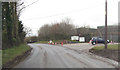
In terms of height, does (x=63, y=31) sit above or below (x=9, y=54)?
above

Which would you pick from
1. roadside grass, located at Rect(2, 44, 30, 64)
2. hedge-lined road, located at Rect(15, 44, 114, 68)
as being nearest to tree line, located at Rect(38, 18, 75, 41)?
roadside grass, located at Rect(2, 44, 30, 64)

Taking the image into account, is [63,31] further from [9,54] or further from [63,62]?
[63,62]

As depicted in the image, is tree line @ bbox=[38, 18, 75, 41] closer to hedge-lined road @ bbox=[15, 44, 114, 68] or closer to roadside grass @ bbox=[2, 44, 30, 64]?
roadside grass @ bbox=[2, 44, 30, 64]

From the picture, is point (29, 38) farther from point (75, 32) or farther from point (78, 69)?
point (78, 69)


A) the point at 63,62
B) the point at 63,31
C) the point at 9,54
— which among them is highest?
the point at 63,31

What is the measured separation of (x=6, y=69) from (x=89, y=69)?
4684 millimetres

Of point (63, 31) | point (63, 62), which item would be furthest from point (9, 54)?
point (63, 31)

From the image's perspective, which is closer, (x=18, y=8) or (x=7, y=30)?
(x=7, y=30)

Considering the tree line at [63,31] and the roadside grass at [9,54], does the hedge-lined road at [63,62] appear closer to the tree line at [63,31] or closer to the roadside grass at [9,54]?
the roadside grass at [9,54]

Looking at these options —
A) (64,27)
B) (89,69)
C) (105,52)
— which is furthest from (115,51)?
(64,27)

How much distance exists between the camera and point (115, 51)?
1168 cm

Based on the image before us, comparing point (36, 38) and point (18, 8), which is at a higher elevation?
point (18, 8)

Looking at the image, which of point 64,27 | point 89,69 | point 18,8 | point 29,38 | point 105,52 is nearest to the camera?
point 89,69

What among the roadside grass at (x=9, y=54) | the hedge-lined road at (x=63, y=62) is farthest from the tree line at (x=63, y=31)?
the hedge-lined road at (x=63, y=62)
